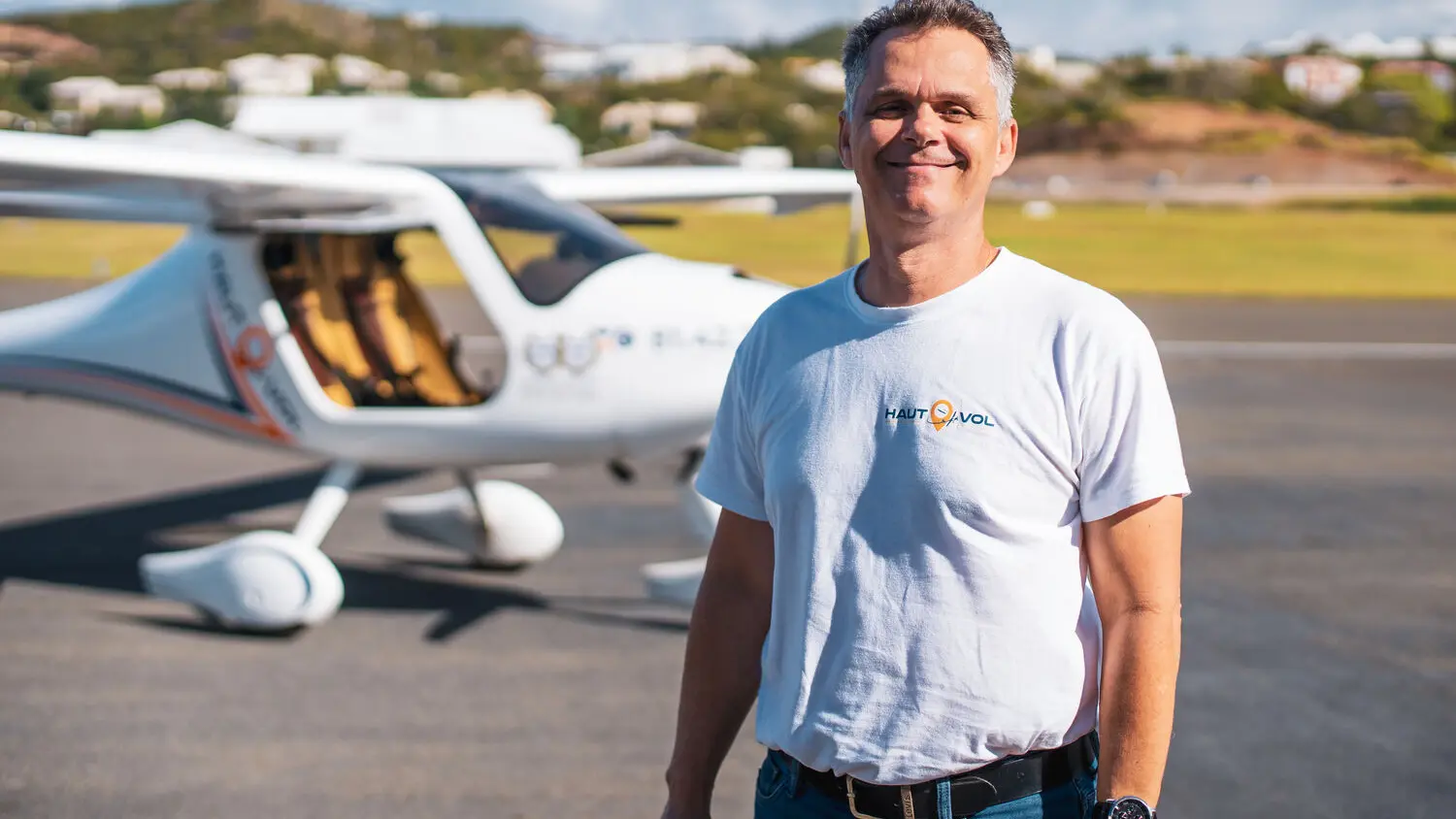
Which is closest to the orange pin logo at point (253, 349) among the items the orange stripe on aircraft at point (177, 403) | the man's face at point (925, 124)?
the orange stripe on aircraft at point (177, 403)

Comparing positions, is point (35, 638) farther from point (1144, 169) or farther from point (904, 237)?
point (1144, 169)

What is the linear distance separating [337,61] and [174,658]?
503 feet

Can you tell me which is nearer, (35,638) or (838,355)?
(838,355)

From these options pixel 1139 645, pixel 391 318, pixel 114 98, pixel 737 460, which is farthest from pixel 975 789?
pixel 114 98

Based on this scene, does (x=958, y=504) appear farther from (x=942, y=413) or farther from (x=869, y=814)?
(x=869, y=814)

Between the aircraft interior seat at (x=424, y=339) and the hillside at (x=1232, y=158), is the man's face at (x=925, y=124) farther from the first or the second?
the hillside at (x=1232, y=158)

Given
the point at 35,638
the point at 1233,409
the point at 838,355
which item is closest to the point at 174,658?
the point at 35,638

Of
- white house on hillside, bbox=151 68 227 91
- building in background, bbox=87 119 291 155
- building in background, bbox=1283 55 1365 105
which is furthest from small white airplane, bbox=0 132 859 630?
building in background, bbox=1283 55 1365 105

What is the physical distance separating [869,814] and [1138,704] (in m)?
0.40

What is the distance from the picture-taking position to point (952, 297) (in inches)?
83.0

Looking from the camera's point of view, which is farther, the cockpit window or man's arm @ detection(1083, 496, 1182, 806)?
the cockpit window

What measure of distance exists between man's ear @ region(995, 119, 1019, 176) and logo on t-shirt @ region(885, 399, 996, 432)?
400mm

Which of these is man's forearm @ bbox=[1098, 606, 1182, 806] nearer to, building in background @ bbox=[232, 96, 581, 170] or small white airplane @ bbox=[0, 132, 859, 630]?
small white airplane @ bbox=[0, 132, 859, 630]

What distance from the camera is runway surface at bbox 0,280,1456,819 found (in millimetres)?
4984
